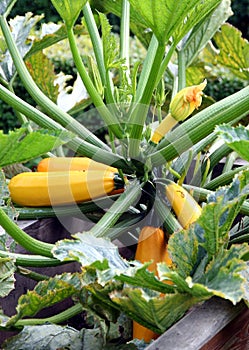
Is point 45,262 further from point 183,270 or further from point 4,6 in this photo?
point 4,6

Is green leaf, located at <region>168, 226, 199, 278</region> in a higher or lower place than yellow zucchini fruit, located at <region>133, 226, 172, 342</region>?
higher

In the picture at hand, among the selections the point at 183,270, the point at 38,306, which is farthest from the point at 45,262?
the point at 183,270

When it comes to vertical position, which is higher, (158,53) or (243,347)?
(158,53)

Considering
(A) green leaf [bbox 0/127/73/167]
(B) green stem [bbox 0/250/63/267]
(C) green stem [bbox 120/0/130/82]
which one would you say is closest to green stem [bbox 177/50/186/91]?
(C) green stem [bbox 120/0/130/82]

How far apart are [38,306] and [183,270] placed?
0.19 m

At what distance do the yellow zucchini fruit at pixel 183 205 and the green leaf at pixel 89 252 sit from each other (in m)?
0.27

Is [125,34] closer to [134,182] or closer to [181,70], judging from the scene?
[181,70]

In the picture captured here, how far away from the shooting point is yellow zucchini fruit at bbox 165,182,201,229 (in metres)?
1.09

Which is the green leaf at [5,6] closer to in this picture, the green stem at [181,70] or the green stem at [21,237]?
the green stem at [181,70]

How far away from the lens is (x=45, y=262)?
102 centimetres

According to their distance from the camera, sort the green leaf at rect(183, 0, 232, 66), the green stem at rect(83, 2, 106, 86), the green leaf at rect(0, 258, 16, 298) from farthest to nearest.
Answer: the green leaf at rect(183, 0, 232, 66) → the green stem at rect(83, 2, 106, 86) → the green leaf at rect(0, 258, 16, 298)

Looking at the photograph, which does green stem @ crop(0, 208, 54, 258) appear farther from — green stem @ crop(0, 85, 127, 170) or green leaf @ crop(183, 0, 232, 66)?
green leaf @ crop(183, 0, 232, 66)

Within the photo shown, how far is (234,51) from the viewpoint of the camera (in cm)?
158

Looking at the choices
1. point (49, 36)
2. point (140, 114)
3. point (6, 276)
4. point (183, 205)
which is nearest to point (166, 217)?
point (183, 205)
